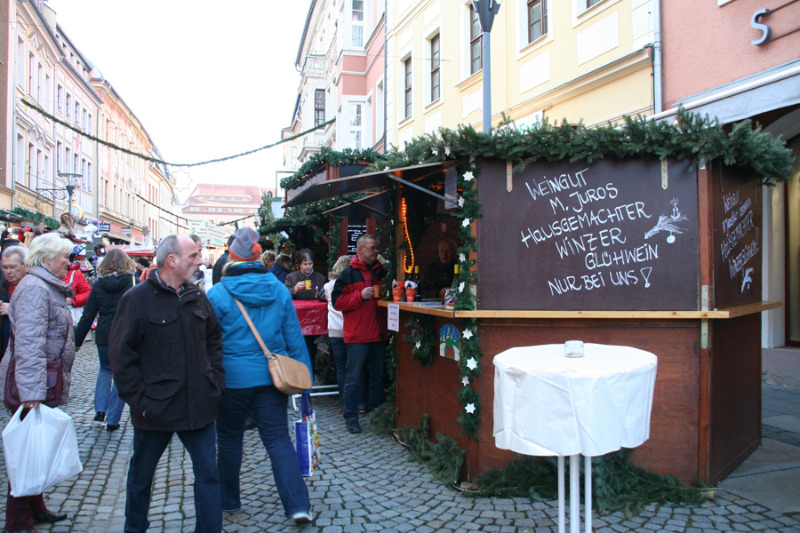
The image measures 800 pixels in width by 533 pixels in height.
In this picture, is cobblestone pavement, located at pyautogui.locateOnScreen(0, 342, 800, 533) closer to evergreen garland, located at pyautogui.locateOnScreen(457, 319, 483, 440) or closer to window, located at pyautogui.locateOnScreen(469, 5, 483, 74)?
evergreen garland, located at pyautogui.locateOnScreen(457, 319, 483, 440)

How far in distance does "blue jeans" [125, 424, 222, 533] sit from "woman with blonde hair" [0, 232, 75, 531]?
0.82 metres

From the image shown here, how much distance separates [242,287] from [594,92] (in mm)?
8360

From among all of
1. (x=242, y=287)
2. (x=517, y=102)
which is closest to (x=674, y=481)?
(x=242, y=287)

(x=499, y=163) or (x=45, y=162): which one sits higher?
(x=45, y=162)

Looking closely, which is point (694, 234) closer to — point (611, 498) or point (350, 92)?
point (611, 498)

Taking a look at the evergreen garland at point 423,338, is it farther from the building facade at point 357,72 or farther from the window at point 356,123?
the window at point 356,123

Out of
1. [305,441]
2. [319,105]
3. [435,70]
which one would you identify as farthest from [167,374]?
[319,105]

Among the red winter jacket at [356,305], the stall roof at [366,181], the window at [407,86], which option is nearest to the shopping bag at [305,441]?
the stall roof at [366,181]

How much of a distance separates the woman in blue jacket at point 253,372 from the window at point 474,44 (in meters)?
11.2

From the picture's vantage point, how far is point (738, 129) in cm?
423

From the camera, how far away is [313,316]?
24.8 feet

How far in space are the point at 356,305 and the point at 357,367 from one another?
63 centimetres

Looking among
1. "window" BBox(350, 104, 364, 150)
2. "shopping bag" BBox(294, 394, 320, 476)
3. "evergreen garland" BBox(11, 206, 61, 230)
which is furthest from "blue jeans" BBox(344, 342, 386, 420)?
"window" BBox(350, 104, 364, 150)

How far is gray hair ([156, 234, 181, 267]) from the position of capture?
11.0 ft
